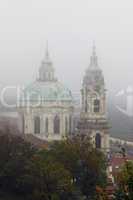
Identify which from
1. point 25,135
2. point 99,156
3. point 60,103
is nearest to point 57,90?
point 60,103

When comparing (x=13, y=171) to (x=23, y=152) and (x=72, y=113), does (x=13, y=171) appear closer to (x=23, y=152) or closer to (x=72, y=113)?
(x=23, y=152)

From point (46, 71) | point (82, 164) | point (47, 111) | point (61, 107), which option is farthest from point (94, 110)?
point (82, 164)

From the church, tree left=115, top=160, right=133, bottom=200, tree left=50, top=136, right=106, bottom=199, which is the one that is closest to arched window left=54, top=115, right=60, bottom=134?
the church

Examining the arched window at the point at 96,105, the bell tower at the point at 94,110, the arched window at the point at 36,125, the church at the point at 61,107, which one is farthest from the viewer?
the arched window at the point at 36,125

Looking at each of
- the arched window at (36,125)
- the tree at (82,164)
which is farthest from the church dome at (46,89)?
the tree at (82,164)

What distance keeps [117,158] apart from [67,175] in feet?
50.7

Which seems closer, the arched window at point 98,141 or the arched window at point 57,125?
the arched window at point 98,141

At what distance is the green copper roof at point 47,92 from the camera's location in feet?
147

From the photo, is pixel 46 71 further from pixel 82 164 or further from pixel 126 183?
pixel 126 183

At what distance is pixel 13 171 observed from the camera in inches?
1115

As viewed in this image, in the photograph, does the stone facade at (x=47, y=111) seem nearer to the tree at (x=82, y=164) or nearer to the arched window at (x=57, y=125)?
the arched window at (x=57, y=125)

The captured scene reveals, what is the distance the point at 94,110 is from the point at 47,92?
16.4 ft

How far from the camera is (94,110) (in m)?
41.2

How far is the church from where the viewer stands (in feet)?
135
